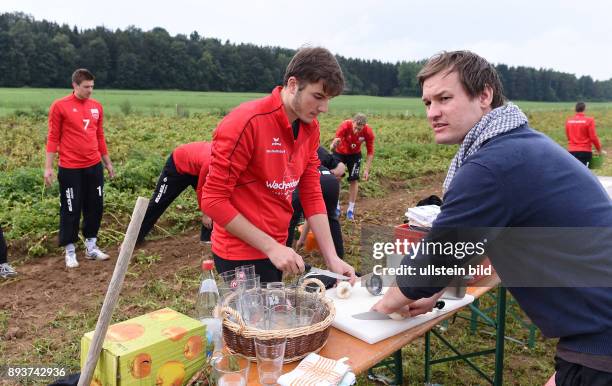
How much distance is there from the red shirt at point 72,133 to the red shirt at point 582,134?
31.3 ft

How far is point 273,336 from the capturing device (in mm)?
1614

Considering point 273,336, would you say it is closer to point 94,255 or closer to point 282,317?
point 282,317

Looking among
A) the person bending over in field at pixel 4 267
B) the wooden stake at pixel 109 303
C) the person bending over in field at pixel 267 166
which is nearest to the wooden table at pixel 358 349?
the person bending over in field at pixel 267 166

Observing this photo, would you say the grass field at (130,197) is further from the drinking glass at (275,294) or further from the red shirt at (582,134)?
the red shirt at (582,134)

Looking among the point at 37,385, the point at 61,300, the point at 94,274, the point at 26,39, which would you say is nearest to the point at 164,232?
the point at 94,274

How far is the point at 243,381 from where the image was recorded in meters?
1.54

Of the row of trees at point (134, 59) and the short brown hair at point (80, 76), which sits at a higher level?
the row of trees at point (134, 59)

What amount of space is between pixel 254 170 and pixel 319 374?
0.99 metres

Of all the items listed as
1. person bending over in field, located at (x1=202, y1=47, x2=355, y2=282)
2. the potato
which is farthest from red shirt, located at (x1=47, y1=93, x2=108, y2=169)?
the potato

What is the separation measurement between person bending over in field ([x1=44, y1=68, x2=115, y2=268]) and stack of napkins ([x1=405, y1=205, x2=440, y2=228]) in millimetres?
4076

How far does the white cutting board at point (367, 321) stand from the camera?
192 centimetres

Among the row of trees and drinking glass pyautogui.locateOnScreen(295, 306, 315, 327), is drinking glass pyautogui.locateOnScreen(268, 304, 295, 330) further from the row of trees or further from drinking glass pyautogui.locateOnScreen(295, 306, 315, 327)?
the row of trees

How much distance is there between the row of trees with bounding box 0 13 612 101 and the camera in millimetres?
48938

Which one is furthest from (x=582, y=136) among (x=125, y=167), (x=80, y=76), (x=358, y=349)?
(x=358, y=349)
